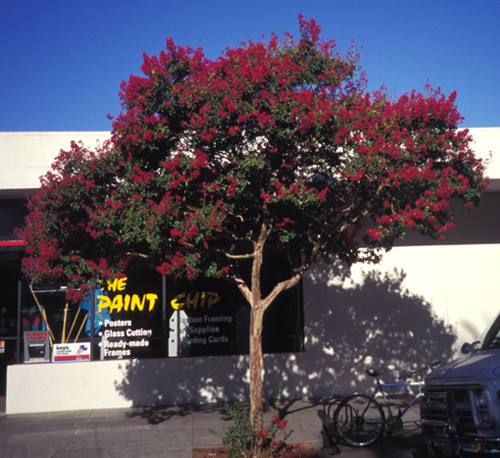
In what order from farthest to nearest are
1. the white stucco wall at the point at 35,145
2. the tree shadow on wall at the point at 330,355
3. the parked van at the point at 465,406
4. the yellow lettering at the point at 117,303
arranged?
the white stucco wall at the point at 35,145, the yellow lettering at the point at 117,303, the tree shadow on wall at the point at 330,355, the parked van at the point at 465,406

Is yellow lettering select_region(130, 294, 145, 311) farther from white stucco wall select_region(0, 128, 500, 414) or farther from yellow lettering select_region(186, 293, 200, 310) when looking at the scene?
white stucco wall select_region(0, 128, 500, 414)

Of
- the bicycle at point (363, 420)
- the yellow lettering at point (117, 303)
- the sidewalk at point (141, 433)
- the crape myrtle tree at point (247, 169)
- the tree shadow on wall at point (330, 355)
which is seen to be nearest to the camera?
the crape myrtle tree at point (247, 169)

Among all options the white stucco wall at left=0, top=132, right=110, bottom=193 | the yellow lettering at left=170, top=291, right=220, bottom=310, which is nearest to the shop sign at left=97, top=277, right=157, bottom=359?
the yellow lettering at left=170, top=291, right=220, bottom=310

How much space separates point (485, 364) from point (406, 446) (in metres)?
2.41

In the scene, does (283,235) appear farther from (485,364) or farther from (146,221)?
(485,364)

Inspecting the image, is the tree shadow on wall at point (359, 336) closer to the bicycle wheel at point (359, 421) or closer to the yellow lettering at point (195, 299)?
the yellow lettering at point (195, 299)

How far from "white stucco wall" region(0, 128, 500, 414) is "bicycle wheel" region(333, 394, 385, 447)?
3.43 meters

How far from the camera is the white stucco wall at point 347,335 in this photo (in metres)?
10.8

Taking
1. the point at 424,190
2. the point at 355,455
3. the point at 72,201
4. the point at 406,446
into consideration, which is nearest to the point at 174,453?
the point at 355,455

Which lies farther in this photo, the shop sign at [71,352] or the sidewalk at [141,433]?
the shop sign at [71,352]

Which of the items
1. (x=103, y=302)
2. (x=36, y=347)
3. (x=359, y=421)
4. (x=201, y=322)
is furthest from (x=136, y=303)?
(x=359, y=421)

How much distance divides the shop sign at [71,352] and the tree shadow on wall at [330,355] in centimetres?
90

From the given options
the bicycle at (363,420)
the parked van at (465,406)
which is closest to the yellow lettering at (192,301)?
the bicycle at (363,420)

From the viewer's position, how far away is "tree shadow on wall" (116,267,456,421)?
10906mm
